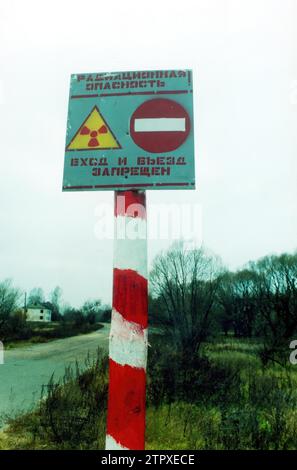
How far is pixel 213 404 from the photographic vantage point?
226 inches

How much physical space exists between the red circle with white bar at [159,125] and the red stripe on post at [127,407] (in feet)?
4.11

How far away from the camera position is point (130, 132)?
2230 mm

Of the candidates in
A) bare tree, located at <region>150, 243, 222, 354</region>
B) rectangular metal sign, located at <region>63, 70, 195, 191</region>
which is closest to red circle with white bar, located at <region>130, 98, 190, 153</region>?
rectangular metal sign, located at <region>63, 70, 195, 191</region>

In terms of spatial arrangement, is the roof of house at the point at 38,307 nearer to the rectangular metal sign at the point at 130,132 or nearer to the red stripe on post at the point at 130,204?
the rectangular metal sign at the point at 130,132

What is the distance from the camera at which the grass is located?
3811mm

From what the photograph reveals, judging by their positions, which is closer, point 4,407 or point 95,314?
point 4,407

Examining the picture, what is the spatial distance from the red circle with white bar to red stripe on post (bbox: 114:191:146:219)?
278mm

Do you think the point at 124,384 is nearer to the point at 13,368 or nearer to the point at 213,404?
the point at 213,404

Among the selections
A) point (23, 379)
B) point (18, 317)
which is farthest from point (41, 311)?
point (23, 379)

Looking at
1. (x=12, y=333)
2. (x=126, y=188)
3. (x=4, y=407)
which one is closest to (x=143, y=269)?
(x=126, y=188)

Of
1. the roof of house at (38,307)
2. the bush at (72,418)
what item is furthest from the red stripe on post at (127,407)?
the roof of house at (38,307)

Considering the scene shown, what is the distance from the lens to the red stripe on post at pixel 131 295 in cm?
201

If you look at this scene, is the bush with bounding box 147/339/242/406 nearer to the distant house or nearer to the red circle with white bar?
the red circle with white bar

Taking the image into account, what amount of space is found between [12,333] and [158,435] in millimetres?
24180
